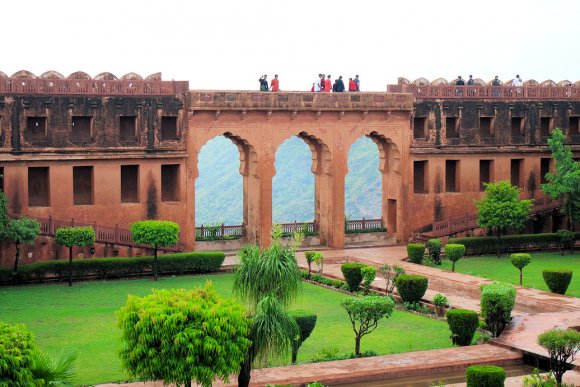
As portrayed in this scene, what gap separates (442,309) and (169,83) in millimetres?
13629

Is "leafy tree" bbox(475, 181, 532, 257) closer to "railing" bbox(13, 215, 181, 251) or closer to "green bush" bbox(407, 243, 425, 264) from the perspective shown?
"green bush" bbox(407, 243, 425, 264)

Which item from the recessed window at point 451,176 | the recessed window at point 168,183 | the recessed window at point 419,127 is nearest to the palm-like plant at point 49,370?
the recessed window at point 168,183

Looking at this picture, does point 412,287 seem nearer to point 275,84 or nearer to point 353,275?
point 353,275

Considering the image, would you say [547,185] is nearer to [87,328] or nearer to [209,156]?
[87,328]

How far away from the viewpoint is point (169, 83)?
36.6 m

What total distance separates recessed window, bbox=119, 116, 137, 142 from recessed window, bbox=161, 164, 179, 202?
178 cm

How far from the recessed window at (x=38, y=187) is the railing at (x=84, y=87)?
2607 mm

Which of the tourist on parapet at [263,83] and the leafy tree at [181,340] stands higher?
the tourist on parapet at [263,83]

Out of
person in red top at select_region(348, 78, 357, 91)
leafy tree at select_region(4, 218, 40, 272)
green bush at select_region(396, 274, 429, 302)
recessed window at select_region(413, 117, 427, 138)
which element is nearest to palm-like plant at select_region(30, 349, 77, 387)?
green bush at select_region(396, 274, 429, 302)

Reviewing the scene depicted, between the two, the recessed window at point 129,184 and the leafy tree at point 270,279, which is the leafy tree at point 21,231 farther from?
the leafy tree at point 270,279

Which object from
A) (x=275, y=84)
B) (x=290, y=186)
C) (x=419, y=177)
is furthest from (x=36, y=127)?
(x=290, y=186)

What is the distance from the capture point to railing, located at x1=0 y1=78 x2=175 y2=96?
34312 millimetres

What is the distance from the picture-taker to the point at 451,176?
41.8m

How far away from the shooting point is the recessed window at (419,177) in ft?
135
